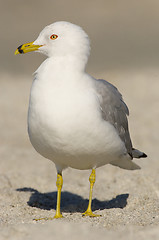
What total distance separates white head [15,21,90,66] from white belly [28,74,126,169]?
45 cm

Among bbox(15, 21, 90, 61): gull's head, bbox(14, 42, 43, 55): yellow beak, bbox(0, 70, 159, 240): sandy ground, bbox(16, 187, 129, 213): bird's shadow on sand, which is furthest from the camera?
bbox(16, 187, 129, 213): bird's shadow on sand

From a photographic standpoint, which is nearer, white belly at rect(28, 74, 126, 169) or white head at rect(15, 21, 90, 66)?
white belly at rect(28, 74, 126, 169)

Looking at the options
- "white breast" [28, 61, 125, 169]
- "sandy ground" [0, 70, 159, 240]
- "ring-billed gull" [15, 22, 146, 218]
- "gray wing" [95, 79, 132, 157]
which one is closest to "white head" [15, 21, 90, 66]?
"ring-billed gull" [15, 22, 146, 218]

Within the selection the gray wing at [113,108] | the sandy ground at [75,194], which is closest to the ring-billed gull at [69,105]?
the gray wing at [113,108]

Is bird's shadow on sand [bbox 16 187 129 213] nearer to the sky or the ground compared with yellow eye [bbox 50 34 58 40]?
nearer to the ground

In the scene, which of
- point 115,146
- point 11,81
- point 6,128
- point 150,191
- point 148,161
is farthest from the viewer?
point 11,81

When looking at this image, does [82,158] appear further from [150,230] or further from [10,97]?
[10,97]

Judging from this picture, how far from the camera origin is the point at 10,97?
57.0 feet

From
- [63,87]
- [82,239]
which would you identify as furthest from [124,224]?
[63,87]

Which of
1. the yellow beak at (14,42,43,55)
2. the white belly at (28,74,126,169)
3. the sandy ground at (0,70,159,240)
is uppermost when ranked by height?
the yellow beak at (14,42,43,55)

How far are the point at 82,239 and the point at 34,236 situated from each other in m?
0.41

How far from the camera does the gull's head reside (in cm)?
483

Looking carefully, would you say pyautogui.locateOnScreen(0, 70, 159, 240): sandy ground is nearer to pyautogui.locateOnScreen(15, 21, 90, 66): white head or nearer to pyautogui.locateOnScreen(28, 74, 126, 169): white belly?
pyautogui.locateOnScreen(28, 74, 126, 169): white belly

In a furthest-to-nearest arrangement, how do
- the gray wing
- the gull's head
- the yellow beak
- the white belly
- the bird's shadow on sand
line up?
the bird's shadow on sand
the yellow beak
the gray wing
the gull's head
the white belly
